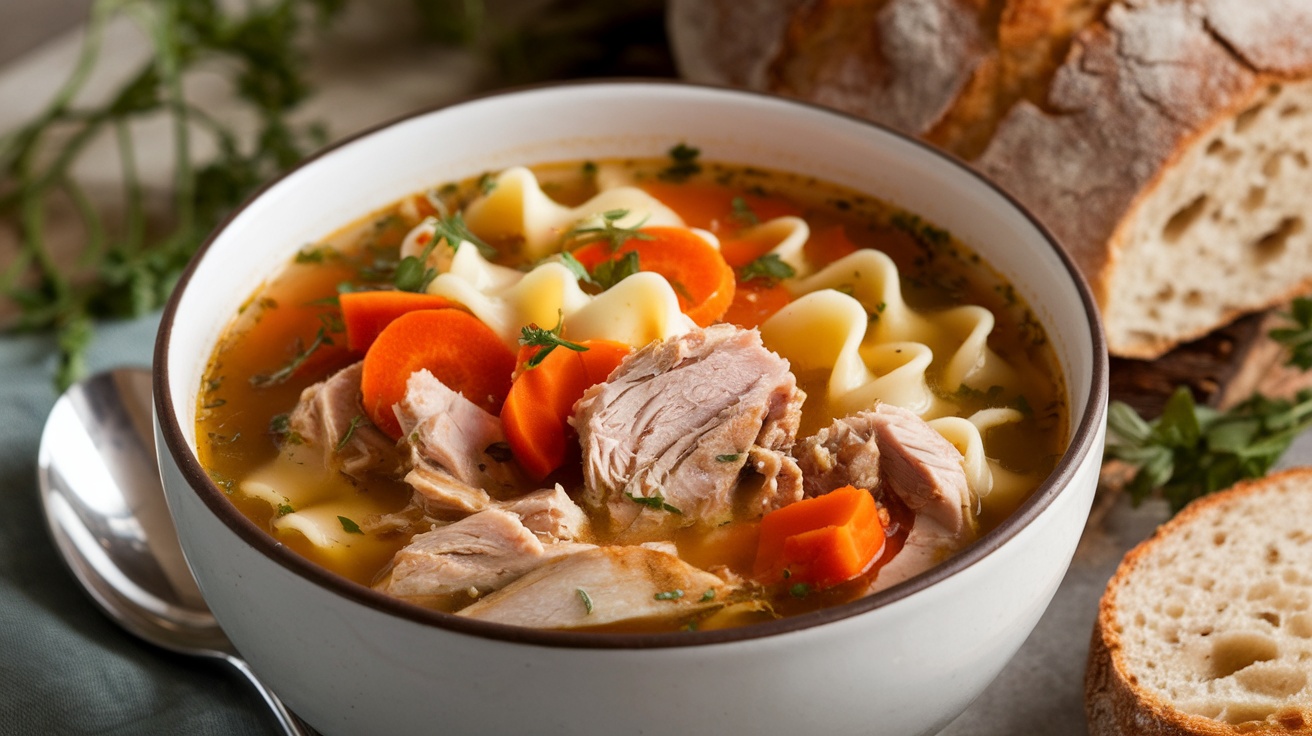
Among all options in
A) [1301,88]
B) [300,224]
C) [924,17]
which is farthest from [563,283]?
[1301,88]

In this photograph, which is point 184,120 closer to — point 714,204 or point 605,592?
point 714,204

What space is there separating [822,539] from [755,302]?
1.03 metres

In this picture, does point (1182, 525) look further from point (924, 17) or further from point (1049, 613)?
point (924, 17)

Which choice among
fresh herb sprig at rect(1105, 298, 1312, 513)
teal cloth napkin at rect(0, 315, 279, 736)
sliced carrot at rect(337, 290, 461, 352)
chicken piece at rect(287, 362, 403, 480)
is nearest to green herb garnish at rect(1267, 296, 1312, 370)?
fresh herb sprig at rect(1105, 298, 1312, 513)

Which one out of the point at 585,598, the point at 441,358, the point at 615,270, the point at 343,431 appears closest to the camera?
the point at 585,598

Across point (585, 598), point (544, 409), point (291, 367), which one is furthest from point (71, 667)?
point (585, 598)

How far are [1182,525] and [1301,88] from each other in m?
1.58

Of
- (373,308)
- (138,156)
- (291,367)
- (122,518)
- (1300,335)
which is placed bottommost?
(1300,335)

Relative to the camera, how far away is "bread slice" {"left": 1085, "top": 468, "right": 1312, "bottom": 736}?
8.89 ft

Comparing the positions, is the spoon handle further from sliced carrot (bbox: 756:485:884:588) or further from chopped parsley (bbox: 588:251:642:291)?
chopped parsley (bbox: 588:251:642:291)

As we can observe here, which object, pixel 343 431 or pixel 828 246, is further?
pixel 828 246

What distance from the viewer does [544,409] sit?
2.70m

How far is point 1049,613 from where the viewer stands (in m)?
3.24

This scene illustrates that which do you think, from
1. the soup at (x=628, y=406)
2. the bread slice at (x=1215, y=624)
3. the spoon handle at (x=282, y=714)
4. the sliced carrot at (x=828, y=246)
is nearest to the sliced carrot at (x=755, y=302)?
the soup at (x=628, y=406)
